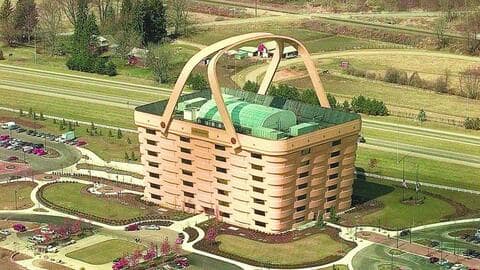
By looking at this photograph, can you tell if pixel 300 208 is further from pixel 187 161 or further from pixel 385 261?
pixel 187 161

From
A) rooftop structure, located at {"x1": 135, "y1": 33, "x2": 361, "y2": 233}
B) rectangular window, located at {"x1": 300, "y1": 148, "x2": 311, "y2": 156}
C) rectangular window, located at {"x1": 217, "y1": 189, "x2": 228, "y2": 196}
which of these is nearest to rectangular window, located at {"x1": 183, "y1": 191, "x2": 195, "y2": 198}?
rooftop structure, located at {"x1": 135, "y1": 33, "x2": 361, "y2": 233}

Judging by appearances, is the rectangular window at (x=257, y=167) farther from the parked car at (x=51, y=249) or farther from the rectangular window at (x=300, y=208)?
the parked car at (x=51, y=249)

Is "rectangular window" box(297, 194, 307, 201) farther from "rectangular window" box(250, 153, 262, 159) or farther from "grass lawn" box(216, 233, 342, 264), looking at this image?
"rectangular window" box(250, 153, 262, 159)

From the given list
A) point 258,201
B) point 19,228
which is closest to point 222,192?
point 258,201

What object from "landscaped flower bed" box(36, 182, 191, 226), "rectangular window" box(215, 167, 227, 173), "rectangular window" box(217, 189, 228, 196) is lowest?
"landscaped flower bed" box(36, 182, 191, 226)

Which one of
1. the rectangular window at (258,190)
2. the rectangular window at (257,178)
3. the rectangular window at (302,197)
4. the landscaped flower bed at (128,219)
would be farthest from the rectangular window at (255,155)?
the landscaped flower bed at (128,219)

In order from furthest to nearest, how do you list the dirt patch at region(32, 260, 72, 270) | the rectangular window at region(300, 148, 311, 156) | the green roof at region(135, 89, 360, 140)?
1. the green roof at region(135, 89, 360, 140)
2. the rectangular window at region(300, 148, 311, 156)
3. the dirt patch at region(32, 260, 72, 270)

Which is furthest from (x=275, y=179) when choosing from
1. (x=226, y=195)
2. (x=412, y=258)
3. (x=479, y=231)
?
(x=479, y=231)
